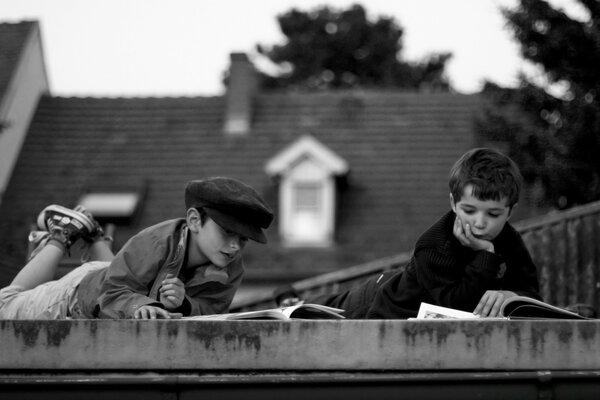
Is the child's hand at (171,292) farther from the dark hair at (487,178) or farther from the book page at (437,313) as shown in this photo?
the dark hair at (487,178)

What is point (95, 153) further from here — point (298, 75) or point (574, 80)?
point (298, 75)

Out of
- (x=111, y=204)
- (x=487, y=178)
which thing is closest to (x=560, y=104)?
(x=487, y=178)

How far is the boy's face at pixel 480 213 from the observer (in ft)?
14.1

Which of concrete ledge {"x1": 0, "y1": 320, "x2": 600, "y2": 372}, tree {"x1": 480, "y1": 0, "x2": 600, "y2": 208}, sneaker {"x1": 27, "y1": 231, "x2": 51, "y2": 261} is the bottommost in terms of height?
concrete ledge {"x1": 0, "y1": 320, "x2": 600, "y2": 372}

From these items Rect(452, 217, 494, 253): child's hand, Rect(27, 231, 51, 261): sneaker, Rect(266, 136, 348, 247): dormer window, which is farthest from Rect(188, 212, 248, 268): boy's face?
Rect(266, 136, 348, 247): dormer window

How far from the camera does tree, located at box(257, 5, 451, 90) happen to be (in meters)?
36.5

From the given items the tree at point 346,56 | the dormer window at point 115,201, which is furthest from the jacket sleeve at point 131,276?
the tree at point 346,56

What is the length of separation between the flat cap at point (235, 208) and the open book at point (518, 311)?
1061 millimetres

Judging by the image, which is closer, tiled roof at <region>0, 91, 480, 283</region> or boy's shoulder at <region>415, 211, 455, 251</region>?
boy's shoulder at <region>415, 211, 455, 251</region>

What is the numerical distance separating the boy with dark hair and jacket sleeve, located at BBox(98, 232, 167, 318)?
1.01 metres

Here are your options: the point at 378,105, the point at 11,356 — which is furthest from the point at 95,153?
the point at 11,356

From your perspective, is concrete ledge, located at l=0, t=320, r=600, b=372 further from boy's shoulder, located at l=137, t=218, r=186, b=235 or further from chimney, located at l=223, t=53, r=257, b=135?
chimney, located at l=223, t=53, r=257, b=135

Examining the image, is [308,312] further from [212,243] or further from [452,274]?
[212,243]

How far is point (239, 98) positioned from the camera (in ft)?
73.5
